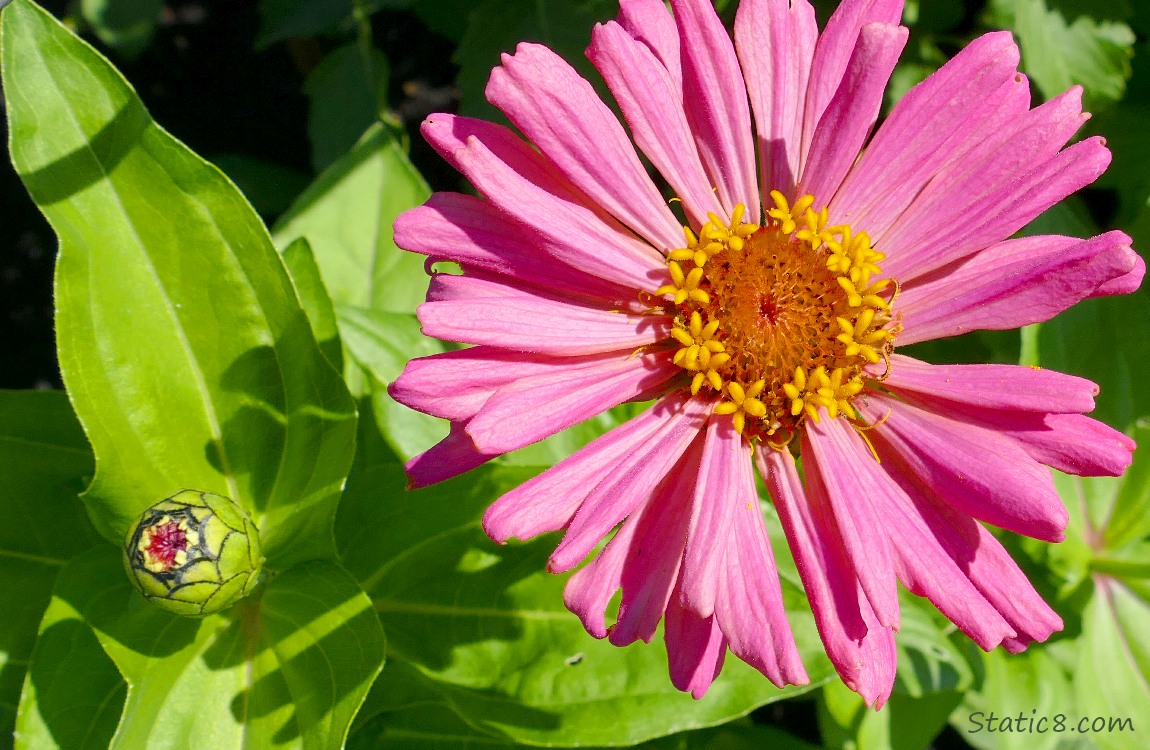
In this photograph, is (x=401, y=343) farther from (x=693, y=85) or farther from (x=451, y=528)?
(x=693, y=85)

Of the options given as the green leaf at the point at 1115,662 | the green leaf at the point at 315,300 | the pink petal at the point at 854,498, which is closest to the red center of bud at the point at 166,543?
the green leaf at the point at 315,300

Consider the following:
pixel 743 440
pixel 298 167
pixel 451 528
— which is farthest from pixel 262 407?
pixel 298 167

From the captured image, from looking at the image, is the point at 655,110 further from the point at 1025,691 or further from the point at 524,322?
the point at 1025,691

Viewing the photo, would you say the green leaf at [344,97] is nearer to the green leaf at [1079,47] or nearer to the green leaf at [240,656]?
the green leaf at [240,656]

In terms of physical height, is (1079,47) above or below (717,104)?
below

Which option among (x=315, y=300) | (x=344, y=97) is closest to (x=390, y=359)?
(x=315, y=300)

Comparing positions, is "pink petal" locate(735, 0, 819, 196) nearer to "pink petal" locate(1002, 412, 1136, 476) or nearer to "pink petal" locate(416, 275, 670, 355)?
"pink petal" locate(416, 275, 670, 355)
